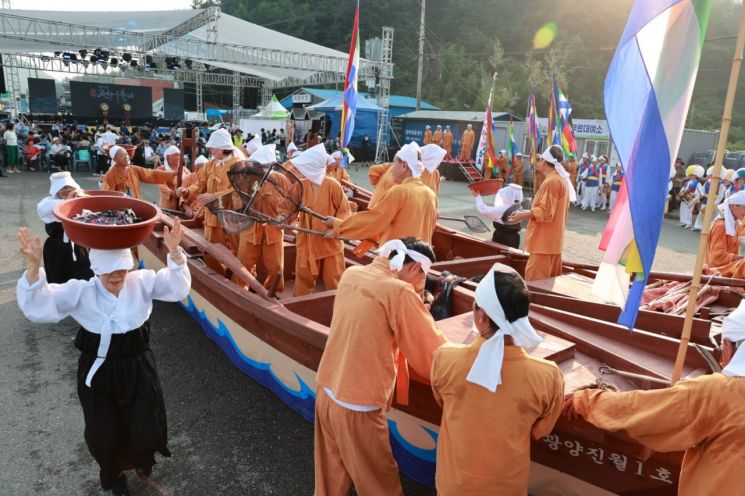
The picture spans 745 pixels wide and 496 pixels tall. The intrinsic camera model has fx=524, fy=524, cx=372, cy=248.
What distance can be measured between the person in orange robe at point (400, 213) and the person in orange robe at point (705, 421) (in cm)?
223

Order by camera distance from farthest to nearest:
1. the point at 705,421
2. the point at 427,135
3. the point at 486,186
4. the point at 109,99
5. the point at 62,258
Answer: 1. the point at 109,99
2. the point at 427,135
3. the point at 486,186
4. the point at 62,258
5. the point at 705,421

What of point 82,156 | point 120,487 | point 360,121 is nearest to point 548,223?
point 120,487

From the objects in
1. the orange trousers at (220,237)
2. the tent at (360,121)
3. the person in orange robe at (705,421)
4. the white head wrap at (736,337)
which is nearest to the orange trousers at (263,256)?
the orange trousers at (220,237)

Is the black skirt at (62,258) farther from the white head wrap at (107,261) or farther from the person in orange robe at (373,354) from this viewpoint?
the person in orange robe at (373,354)

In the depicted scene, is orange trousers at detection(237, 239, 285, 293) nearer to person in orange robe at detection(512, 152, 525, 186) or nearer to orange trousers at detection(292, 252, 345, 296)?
orange trousers at detection(292, 252, 345, 296)

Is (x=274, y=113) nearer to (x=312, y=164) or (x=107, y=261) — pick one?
(x=312, y=164)

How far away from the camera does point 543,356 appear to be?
9.59ft

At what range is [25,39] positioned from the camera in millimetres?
15523

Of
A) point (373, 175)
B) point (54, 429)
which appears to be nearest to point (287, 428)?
point (54, 429)

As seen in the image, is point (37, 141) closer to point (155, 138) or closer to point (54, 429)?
point (155, 138)

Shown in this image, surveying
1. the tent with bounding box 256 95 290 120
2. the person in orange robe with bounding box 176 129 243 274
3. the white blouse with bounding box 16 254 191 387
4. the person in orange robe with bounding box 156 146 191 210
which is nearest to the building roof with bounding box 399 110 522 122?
the tent with bounding box 256 95 290 120

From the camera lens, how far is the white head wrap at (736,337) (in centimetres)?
176

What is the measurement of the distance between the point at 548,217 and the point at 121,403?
3.65 m

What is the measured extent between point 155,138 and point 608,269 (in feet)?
71.5
